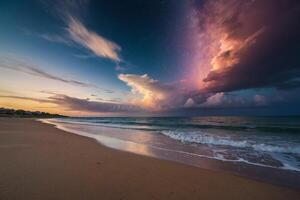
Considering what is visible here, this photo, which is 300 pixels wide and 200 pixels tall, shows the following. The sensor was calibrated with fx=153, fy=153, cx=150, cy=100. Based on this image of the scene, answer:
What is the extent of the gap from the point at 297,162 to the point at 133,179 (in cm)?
702

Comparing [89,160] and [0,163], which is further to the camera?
[89,160]

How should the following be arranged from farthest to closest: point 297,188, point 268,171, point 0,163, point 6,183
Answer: point 268,171
point 0,163
point 297,188
point 6,183

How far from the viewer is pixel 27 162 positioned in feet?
16.1

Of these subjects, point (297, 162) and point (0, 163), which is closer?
point (0, 163)

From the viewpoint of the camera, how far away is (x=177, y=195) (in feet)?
10.7

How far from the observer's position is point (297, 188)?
12.8 ft

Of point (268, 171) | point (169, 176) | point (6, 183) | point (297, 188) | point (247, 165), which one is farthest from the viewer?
point (247, 165)

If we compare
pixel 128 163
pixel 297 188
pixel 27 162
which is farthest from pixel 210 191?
pixel 27 162

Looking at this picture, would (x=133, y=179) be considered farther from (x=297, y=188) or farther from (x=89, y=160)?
(x=297, y=188)

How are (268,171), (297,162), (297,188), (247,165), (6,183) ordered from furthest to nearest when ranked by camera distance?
1. (297,162)
2. (247,165)
3. (268,171)
4. (297,188)
5. (6,183)

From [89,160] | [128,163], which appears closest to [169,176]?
[128,163]

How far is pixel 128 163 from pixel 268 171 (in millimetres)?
4800

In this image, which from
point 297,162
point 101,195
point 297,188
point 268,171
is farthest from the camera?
point 297,162

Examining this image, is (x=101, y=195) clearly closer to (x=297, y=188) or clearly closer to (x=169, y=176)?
(x=169, y=176)
